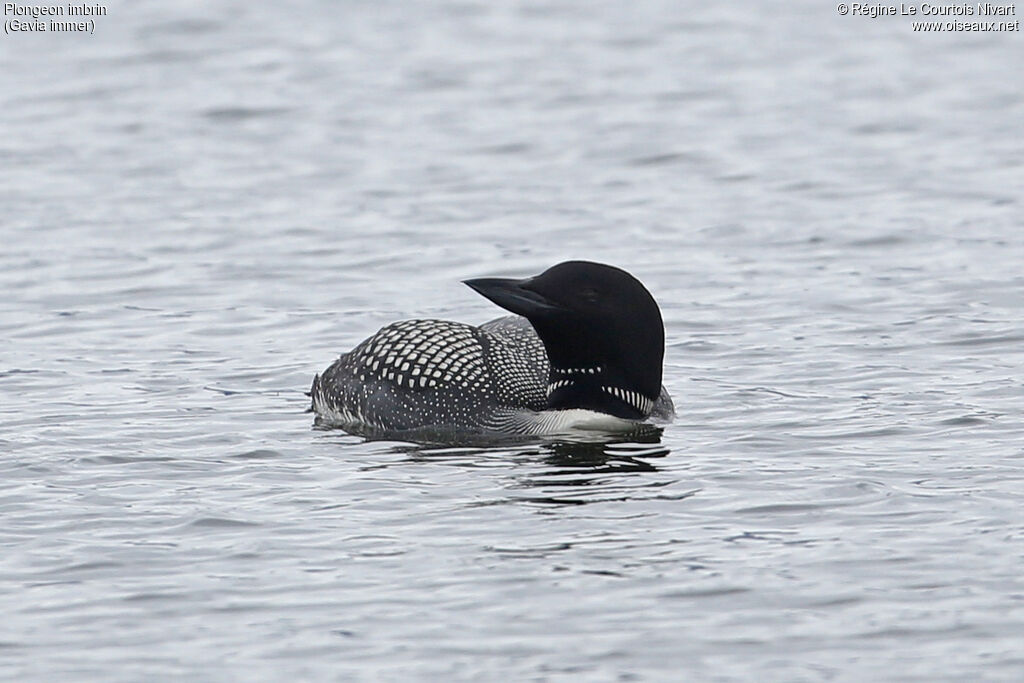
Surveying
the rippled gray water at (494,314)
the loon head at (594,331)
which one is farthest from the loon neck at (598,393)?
the rippled gray water at (494,314)

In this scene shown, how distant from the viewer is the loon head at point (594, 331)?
22.7 ft

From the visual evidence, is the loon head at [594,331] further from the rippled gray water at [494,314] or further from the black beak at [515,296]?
the rippled gray water at [494,314]

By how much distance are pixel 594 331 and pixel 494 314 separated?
220 cm

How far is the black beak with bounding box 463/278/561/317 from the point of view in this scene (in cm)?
690

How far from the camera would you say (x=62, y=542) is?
5762mm

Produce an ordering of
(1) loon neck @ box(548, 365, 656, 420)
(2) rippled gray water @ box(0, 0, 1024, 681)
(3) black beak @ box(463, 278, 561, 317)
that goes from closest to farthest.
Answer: (2) rippled gray water @ box(0, 0, 1024, 681) → (3) black beak @ box(463, 278, 561, 317) → (1) loon neck @ box(548, 365, 656, 420)

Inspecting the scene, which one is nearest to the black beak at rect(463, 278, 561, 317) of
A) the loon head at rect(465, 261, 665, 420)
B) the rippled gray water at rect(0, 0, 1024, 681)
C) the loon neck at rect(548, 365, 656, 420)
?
the loon head at rect(465, 261, 665, 420)

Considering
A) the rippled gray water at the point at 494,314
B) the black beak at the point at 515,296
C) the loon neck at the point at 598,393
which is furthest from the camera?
the loon neck at the point at 598,393

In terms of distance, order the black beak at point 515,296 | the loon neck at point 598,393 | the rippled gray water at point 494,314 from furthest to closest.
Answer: the loon neck at point 598,393 → the black beak at point 515,296 → the rippled gray water at point 494,314

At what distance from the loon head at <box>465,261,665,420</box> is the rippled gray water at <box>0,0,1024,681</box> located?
8.7 inches

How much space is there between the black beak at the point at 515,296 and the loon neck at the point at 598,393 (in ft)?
1.02

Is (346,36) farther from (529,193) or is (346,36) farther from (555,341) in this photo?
(555,341)

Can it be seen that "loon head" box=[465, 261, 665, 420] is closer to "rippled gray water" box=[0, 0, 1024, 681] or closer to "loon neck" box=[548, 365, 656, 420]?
"loon neck" box=[548, 365, 656, 420]

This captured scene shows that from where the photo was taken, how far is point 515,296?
6.94 metres
